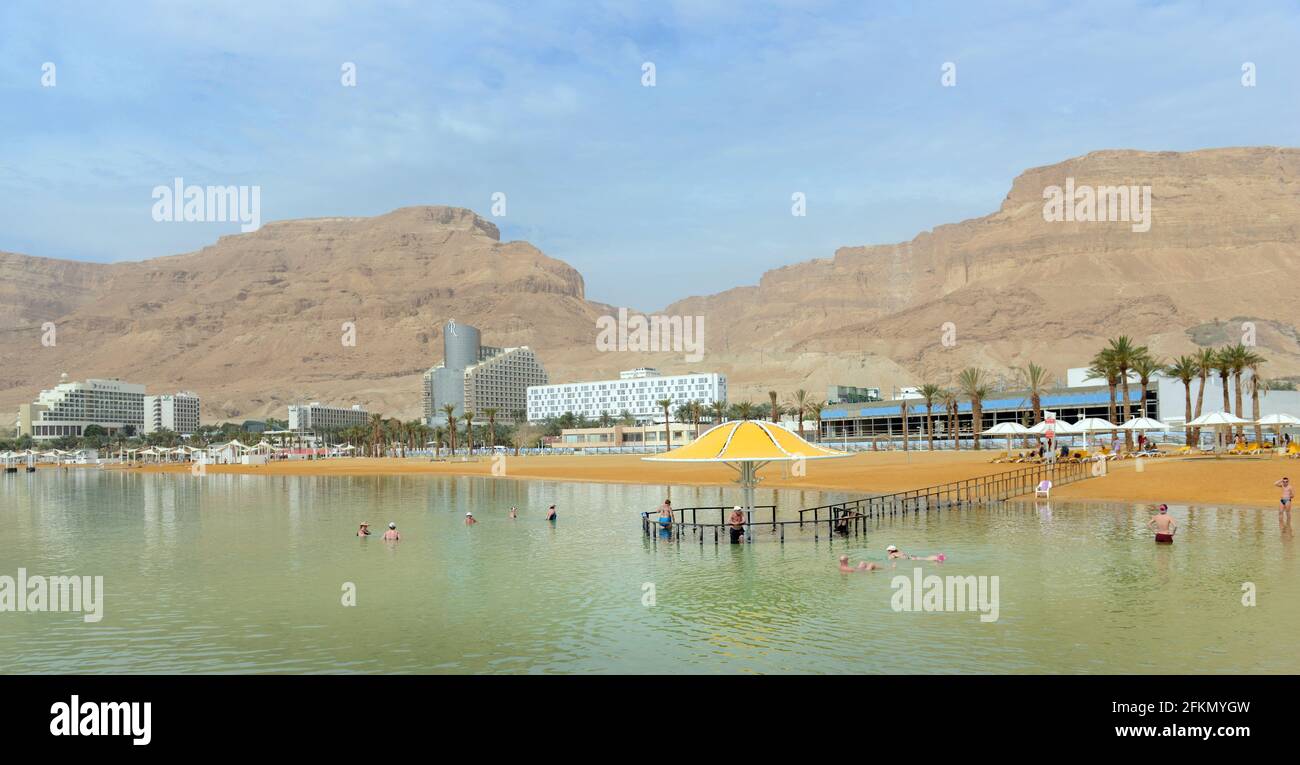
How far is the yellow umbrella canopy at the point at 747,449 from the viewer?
98.4 feet

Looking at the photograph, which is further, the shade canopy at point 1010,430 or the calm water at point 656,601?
the shade canopy at point 1010,430

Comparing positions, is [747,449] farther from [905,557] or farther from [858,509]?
[858,509]

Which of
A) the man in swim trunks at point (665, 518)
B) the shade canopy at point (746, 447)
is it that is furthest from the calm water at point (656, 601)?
the shade canopy at point (746, 447)

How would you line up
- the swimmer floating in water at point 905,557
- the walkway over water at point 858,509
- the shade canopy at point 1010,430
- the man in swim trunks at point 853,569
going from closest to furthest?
1. the man in swim trunks at point 853,569
2. the swimmer floating in water at point 905,557
3. the walkway over water at point 858,509
4. the shade canopy at point 1010,430

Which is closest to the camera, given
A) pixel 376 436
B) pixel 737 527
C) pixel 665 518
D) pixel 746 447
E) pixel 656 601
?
pixel 656 601

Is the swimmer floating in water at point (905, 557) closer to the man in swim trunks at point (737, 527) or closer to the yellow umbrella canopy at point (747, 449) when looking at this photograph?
the yellow umbrella canopy at point (747, 449)

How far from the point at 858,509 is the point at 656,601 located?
16.3 m

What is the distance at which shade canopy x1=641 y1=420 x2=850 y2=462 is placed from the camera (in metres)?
30.0

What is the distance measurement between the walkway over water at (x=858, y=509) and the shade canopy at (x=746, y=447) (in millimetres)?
1934

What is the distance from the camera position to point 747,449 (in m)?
30.3

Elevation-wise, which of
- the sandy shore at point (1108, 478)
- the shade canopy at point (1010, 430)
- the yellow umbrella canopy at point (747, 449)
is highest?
the yellow umbrella canopy at point (747, 449)

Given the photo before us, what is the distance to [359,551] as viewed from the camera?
1222 inches

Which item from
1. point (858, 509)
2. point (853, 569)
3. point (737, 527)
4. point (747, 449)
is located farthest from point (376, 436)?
point (853, 569)
